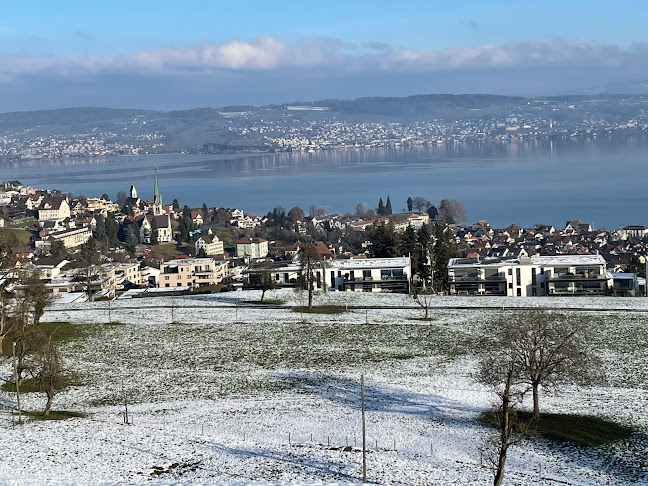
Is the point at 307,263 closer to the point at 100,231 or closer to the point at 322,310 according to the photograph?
the point at 322,310

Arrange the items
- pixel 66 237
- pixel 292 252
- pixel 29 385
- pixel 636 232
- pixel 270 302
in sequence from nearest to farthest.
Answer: pixel 29 385, pixel 270 302, pixel 292 252, pixel 66 237, pixel 636 232

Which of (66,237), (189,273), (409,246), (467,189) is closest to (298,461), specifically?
(409,246)

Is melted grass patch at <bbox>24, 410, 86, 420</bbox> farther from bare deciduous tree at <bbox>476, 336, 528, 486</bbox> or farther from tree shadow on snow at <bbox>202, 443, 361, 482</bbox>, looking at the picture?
bare deciduous tree at <bbox>476, 336, 528, 486</bbox>

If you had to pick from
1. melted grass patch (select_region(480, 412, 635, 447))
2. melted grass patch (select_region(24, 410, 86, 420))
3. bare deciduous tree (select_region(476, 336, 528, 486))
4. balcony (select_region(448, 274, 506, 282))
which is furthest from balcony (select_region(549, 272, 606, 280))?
melted grass patch (select_region(24, 410, 86, 420))

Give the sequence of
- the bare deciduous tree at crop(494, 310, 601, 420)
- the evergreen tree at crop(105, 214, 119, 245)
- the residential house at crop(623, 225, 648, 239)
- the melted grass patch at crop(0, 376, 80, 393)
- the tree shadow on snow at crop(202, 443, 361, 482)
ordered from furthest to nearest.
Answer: the evergreen tree at crop(105, 214, 119, 245)
the residential house at crop(623, 225, 648, 239)
the melted grass patch at crop(0, 376, 80, 393)
the bare deciduous tree at crop(494, 310, 601, 420)
the tree shadow on snow at crop(202, 443, 361, 482)

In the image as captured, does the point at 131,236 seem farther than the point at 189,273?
Yes

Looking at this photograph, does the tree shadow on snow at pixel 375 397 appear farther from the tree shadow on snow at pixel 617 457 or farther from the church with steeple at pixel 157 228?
the church with steeple at pixel 157 228

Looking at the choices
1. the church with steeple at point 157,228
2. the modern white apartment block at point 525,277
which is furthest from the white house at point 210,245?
the modern white apartment block at point 525,277
